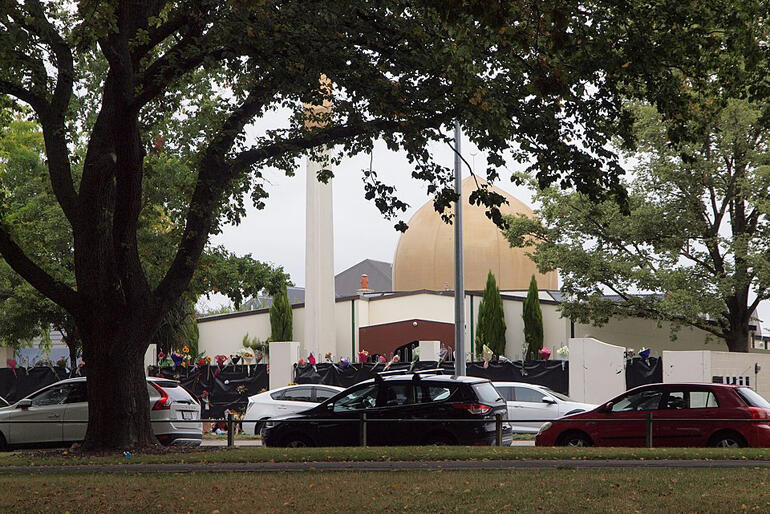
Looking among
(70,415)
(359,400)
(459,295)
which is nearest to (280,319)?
(459,295)

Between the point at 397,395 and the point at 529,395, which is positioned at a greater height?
the point at 397,395

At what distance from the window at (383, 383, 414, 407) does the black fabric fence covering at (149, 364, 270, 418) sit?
47.4 feet

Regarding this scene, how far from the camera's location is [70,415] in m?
20.8

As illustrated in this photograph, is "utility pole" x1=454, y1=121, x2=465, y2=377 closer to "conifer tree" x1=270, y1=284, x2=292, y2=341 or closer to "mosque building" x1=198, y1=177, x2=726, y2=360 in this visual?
"mosque building" x1=198, y1=177, x2=726, y2=360

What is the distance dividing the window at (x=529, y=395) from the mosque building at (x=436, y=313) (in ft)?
47.4

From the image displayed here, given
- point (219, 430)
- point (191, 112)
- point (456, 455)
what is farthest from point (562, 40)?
point (219, 430)

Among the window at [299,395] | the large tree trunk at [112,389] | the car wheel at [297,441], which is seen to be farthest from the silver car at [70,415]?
the window at [299,395]

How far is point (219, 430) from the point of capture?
2930 cm

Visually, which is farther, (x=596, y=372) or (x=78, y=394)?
(x=596, y=372)

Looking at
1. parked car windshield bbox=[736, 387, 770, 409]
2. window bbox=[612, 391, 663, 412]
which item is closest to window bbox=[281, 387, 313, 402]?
window bbox=[612, 391, 663, 412]

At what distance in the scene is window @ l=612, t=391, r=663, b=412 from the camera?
1898 cm

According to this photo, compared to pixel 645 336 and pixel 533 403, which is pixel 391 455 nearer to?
pixel 533 403

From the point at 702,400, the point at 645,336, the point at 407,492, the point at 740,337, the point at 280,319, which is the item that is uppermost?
the point at 280,319

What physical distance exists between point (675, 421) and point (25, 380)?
75.2ft
